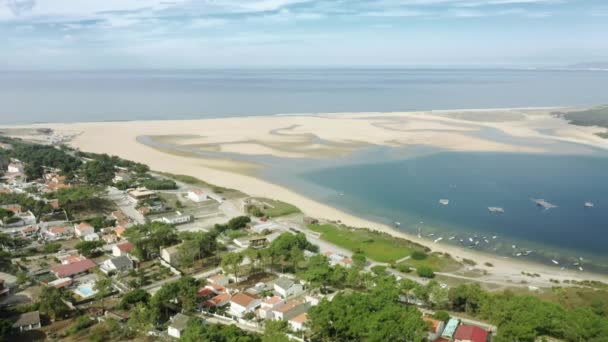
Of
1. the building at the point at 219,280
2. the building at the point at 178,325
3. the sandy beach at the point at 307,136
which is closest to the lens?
the building at the point at 178,325

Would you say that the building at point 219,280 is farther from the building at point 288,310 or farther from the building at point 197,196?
the building at point 197,196

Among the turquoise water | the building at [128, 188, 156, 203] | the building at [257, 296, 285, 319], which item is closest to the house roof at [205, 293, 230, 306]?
the building at [257, 296, 285, 319]

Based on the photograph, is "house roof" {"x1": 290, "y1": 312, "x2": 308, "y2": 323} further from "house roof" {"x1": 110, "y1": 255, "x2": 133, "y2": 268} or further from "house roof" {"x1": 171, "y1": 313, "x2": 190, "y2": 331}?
"house roof" {"x1": 110, "y1": 255, "x2": 133, "y2": 268}

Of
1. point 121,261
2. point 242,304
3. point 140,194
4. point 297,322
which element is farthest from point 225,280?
point 140,194

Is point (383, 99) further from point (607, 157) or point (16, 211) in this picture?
point (16, 211)

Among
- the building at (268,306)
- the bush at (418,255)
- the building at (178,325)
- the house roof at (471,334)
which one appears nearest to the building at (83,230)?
the building at (178,325)

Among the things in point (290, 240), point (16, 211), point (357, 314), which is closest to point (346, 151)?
point (290, 240)
